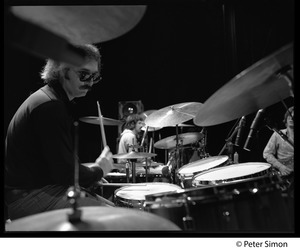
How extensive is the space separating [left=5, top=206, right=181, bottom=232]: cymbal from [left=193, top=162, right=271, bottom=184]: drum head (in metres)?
0.74

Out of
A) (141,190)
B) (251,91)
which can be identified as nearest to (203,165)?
(141,190)

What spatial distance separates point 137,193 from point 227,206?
0.71 metres

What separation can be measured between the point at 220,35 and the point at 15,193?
6.46 ft

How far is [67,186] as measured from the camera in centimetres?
147

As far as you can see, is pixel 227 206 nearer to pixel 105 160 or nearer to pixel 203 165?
pixel 105 160

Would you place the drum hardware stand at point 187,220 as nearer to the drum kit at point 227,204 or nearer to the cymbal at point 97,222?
the drum kit at point 227,204

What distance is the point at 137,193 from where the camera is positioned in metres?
1.75

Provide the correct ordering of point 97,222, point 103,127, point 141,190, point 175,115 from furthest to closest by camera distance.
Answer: point 175,115
point 141,190
point 103,127
point 97,222

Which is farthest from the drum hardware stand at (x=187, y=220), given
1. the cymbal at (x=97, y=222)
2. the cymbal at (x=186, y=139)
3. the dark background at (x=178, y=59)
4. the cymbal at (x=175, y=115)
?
the cymbal at (x=186, y=139)

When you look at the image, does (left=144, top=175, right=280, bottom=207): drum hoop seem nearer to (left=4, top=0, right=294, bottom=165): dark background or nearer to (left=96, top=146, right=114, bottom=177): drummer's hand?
(left=96, top=146, right=114, bottom=177): drummer's hand

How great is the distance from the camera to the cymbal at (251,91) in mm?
1075

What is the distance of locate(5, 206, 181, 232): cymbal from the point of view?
2.94 ft

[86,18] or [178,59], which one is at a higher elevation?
[178,59]
